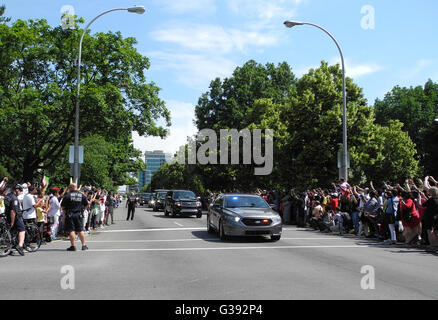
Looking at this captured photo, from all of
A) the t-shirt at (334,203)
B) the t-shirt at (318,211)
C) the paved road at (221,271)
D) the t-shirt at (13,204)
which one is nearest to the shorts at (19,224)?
the t-shirt at (13,204)

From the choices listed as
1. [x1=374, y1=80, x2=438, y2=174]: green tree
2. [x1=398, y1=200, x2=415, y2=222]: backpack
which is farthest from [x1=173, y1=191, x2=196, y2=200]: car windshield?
[x1=374, y1=80, x2=438, y2=174]: green tree

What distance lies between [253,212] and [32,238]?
21.0 ft

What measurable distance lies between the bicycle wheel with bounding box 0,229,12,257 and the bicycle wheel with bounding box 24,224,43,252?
0.84 metres

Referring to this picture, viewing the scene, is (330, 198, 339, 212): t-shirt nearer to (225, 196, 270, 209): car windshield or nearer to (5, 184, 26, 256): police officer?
(225, 196, 270, 209): car windshield

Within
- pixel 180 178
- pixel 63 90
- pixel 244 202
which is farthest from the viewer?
pixel 180 178

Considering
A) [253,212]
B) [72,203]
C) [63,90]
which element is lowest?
[253,212]

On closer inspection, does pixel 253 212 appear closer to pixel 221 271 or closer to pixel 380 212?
pixel 380 212

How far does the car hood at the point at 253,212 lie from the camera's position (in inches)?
543

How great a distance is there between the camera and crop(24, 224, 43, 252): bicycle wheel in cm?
1179

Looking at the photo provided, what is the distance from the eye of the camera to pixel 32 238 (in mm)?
12031

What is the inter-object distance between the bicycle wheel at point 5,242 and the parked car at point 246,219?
20.2ft

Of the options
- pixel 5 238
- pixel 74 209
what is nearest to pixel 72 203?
pixel 74 209
